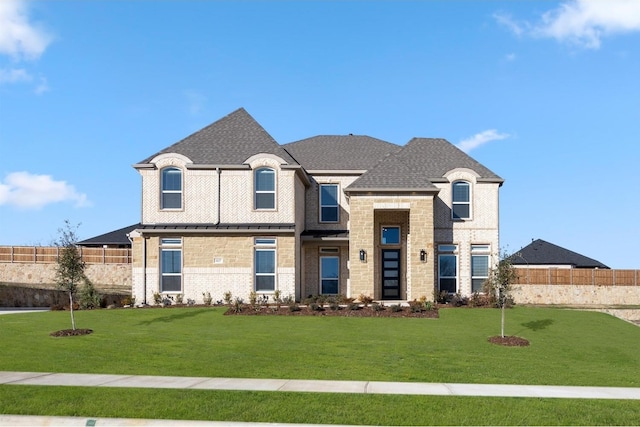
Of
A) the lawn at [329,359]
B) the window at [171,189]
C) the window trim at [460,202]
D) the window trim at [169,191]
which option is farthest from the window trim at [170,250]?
the window trim at [460,202]

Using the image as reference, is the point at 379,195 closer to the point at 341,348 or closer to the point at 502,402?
the point at 341,348

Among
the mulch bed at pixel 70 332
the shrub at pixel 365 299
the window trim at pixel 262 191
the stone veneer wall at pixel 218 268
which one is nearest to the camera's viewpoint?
the mulch bed at pixel 70 332

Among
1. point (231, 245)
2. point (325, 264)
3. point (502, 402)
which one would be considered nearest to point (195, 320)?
point (231, 245)

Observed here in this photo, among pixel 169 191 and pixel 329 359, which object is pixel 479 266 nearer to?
pixel 169 191

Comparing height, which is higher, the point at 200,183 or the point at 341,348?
the point at 200,183

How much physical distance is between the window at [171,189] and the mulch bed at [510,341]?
635 inches

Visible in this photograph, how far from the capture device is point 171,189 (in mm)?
28516

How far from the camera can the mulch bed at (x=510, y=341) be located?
18.2 meters

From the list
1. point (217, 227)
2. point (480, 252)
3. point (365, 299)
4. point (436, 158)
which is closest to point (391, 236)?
point (480, 252)

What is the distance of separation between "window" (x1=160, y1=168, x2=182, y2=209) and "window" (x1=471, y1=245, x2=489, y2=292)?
579 inches

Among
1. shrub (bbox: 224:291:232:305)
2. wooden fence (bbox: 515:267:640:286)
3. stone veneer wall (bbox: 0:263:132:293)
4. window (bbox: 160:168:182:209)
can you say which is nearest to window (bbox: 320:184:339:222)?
shrub (bbox: 224:291:232:305)

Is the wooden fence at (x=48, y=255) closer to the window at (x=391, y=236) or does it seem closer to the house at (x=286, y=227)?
the house at (x=286, y=227)

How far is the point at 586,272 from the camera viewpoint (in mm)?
38219

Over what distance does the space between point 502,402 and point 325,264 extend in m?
20.6
